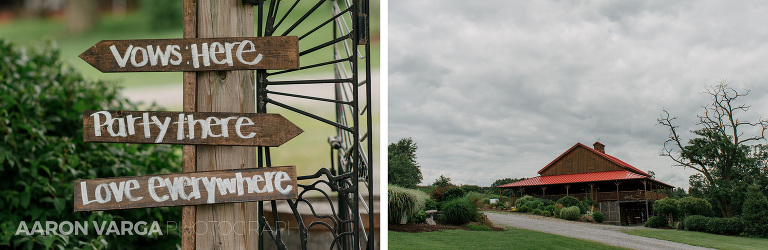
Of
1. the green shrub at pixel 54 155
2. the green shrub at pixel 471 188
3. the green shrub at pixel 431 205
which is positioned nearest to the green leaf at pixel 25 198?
the green shrub at pixel 54 155

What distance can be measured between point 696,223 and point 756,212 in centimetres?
30

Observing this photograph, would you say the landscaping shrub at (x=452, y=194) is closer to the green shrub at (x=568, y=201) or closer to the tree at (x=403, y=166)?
the tree at (x=403, y=166)

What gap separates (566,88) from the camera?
11.0 ft

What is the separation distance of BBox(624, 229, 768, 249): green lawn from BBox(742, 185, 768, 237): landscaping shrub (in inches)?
2.5

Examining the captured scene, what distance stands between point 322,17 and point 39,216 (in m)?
1.61

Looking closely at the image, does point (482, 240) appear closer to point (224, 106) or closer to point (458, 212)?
point (458, 212)

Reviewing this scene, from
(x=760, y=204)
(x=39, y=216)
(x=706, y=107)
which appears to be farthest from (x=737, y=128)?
(x=39, y=216)

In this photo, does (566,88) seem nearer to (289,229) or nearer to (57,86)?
(289,229)

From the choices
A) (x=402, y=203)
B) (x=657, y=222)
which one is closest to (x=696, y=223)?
(x=657, y=222)

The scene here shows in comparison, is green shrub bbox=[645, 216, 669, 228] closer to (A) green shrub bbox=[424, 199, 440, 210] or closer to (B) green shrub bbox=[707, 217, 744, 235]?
(B) green shrub bbox=[707, 217, 744, 235]

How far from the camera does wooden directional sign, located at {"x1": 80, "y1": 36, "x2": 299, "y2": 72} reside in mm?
1098

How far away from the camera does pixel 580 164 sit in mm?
3303

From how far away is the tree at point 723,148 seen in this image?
9.78 ft

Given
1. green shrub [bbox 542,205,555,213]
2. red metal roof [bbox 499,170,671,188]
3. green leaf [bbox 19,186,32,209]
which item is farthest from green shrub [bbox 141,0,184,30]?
green shrub [bbox 542,205,555,213]
